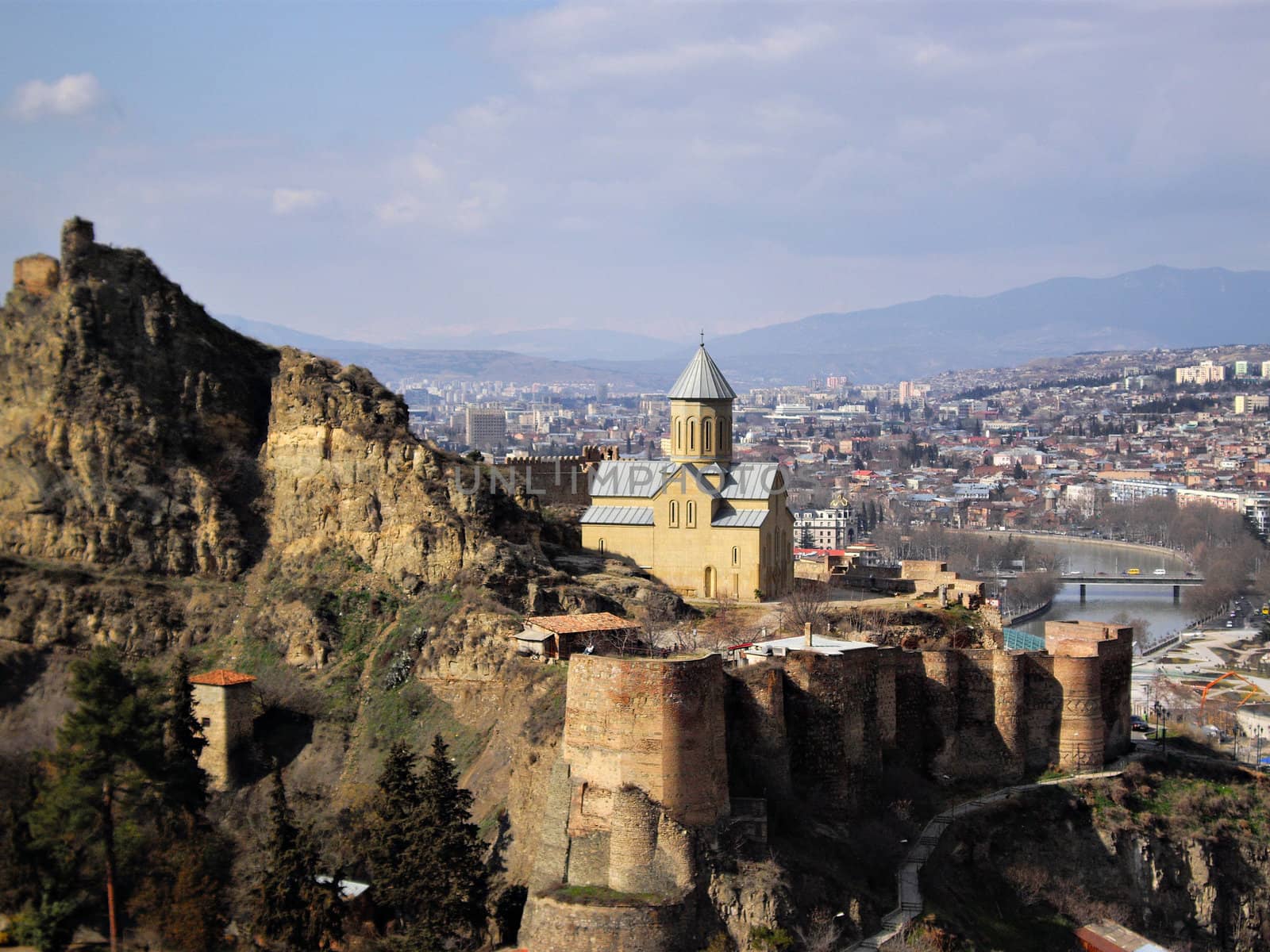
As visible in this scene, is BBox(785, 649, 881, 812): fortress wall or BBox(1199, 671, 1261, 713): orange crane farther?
BBox(1199, 671, 1261, 713): orange crane

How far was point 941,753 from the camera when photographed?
25203 mm

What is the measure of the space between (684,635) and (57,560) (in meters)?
10.9

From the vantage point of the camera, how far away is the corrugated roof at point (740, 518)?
32.3 meters

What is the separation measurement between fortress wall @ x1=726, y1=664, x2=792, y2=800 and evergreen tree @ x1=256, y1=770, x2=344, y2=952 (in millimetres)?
5366

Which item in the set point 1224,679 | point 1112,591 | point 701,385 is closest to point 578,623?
point 701,385

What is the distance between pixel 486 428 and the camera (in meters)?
149

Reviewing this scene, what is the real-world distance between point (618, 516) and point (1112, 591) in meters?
49.4

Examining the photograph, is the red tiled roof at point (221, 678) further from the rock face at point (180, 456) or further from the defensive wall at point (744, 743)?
the defensive wall at point (744, 743)

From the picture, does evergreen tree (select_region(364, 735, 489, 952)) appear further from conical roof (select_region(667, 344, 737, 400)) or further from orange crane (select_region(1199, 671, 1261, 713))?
orange crane (select_region(1199, 671, 1261, 713))

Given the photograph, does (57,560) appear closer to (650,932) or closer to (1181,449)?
(650,932)

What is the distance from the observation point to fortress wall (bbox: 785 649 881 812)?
22562 millimetres

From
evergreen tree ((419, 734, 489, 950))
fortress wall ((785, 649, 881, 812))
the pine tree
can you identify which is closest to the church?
fortress wall ((785, 649, 881, 812))

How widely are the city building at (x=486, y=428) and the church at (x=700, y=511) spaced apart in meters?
106

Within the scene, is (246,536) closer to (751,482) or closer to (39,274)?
(39,274)
